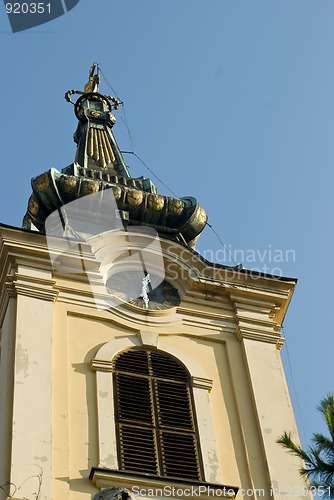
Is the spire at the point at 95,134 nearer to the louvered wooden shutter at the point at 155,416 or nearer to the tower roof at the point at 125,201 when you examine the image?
the tower roof at the point at 125,201

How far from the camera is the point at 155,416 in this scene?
16.6 metres

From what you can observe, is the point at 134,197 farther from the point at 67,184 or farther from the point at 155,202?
the point at 67,184

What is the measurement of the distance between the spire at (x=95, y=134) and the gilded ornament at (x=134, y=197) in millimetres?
1066

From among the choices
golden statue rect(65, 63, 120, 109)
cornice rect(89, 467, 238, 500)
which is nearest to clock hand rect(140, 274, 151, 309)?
cornice rect(89, 467, 238, 500)

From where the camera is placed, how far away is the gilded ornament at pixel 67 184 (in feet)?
67.1

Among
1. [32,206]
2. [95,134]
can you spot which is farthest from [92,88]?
[32,206]

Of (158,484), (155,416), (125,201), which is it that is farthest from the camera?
(125,201)

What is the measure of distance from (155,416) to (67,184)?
5152 millimetres

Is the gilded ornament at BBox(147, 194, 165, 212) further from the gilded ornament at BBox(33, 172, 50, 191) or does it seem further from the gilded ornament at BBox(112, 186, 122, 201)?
the gilded ornament at BBox(33, 172, 50, 191)

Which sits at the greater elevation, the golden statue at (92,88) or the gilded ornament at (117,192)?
the golden statue at (92,88)

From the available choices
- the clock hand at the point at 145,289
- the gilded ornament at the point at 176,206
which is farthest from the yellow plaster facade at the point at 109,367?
the gilded ornament at the point at 176,206

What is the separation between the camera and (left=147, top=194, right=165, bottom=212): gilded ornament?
2050 centimetres

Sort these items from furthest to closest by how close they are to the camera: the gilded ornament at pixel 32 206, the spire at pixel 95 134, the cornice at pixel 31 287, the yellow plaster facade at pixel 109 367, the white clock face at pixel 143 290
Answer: the spire at pixel 95 134
the gilded ornament at pixel 32 206
the white clock face at pixel 143 290
the cornice at pixel 31 287
the yellow plaster facade at pixel 109 367

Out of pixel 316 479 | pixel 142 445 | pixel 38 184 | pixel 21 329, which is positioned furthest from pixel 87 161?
pixel 316 479
